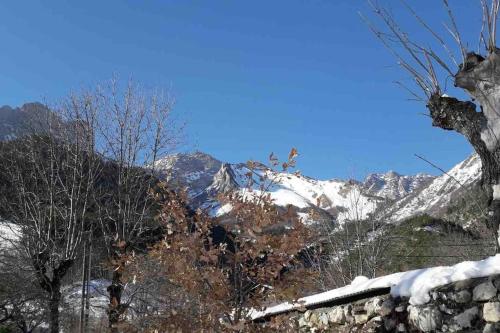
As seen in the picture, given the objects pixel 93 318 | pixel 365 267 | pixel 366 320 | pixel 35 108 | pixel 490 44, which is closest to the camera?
pixel 490 44

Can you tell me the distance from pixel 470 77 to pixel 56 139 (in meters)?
9.76

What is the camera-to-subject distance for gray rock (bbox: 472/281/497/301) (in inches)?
164

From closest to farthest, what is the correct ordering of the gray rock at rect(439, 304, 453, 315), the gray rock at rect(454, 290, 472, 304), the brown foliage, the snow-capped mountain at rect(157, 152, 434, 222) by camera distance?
1. the brown foliage
2. the gray rock at rect(454, 290, 472, 304)
3. the gray rock at rect(439, 304, 453, 315)
4. the snow-capped mountain at rect(157, 152, 434, 222)

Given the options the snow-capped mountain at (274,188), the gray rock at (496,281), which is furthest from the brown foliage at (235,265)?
the gray rock at (496,281)

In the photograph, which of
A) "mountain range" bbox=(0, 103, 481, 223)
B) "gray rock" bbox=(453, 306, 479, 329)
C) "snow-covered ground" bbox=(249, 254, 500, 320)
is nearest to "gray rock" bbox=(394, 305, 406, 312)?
"snow-covered ground" bbox=(249, 254, 500, 320)

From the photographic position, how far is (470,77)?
4945 mm

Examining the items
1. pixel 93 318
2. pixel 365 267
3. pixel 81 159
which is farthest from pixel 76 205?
pixel 93 318

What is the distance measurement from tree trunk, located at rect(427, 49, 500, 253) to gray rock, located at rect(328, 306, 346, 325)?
6.35 feet

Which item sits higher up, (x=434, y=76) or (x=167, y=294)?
(x=434, y=76)

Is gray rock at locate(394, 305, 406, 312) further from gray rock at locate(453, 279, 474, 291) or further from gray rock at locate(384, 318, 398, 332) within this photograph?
gray rock at locate(453, 279, 474, 291)

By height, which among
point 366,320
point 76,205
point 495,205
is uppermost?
point 76,205

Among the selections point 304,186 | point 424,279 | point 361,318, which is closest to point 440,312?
point 424,279

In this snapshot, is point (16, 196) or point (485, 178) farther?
point (16, 196)

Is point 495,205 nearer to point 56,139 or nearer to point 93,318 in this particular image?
point 56,139
